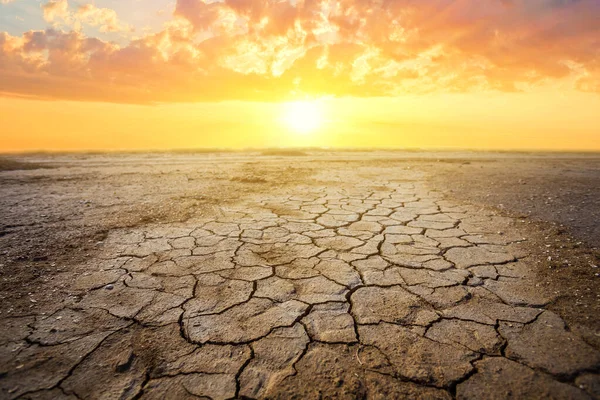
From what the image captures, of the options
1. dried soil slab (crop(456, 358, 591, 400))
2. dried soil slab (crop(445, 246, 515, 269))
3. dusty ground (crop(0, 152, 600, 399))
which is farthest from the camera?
Answer: dried soil slab (crop(445, 246, 515, 269))

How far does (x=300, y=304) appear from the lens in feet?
6.24

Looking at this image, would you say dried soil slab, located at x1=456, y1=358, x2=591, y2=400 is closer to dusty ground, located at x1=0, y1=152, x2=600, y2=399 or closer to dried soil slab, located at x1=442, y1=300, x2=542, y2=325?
dusty ground, located at x1=0, y1=152, x2=600, y2=399

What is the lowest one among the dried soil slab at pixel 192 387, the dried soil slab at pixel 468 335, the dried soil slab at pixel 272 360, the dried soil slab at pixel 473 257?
the dried soil slab at pixel 192 387

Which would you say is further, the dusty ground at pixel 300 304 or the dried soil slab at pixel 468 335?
the dried soil slab at pixel 468 335

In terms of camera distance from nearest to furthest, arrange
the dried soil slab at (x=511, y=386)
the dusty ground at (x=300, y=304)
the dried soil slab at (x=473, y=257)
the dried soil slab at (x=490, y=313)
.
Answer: the dried soil slab at (x=511, y=386) → the dusty ground at (x=300, y=304) → the dried soil slab at (x=490, y=313) → the dried soil slab at (x=473, y=257)

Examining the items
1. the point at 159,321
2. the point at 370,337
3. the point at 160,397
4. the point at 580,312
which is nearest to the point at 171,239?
the point at 159,321

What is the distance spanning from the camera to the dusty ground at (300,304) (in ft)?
4.39

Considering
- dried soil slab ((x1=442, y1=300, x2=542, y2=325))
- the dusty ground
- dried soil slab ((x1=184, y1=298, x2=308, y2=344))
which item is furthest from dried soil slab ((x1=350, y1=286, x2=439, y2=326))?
dried soil slab ((x1=184, y1=298, x2=308, y2=344))

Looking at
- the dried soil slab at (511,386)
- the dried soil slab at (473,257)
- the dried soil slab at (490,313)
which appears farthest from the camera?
the dried soil slab at (473,257)

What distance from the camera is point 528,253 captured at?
265 cm

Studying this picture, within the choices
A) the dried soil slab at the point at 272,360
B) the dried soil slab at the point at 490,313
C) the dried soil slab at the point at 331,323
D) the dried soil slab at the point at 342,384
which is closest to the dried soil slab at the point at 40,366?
the dried soil slab at the point at 272,360

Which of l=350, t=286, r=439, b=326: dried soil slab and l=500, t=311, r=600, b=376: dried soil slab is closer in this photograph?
l=500, t=311, r=600, b=376: dried soil slab

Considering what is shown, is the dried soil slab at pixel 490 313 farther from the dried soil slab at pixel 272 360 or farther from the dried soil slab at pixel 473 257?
the dried soil slab at pixel 272 360

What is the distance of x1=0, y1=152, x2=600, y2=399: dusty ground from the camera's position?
134cm
